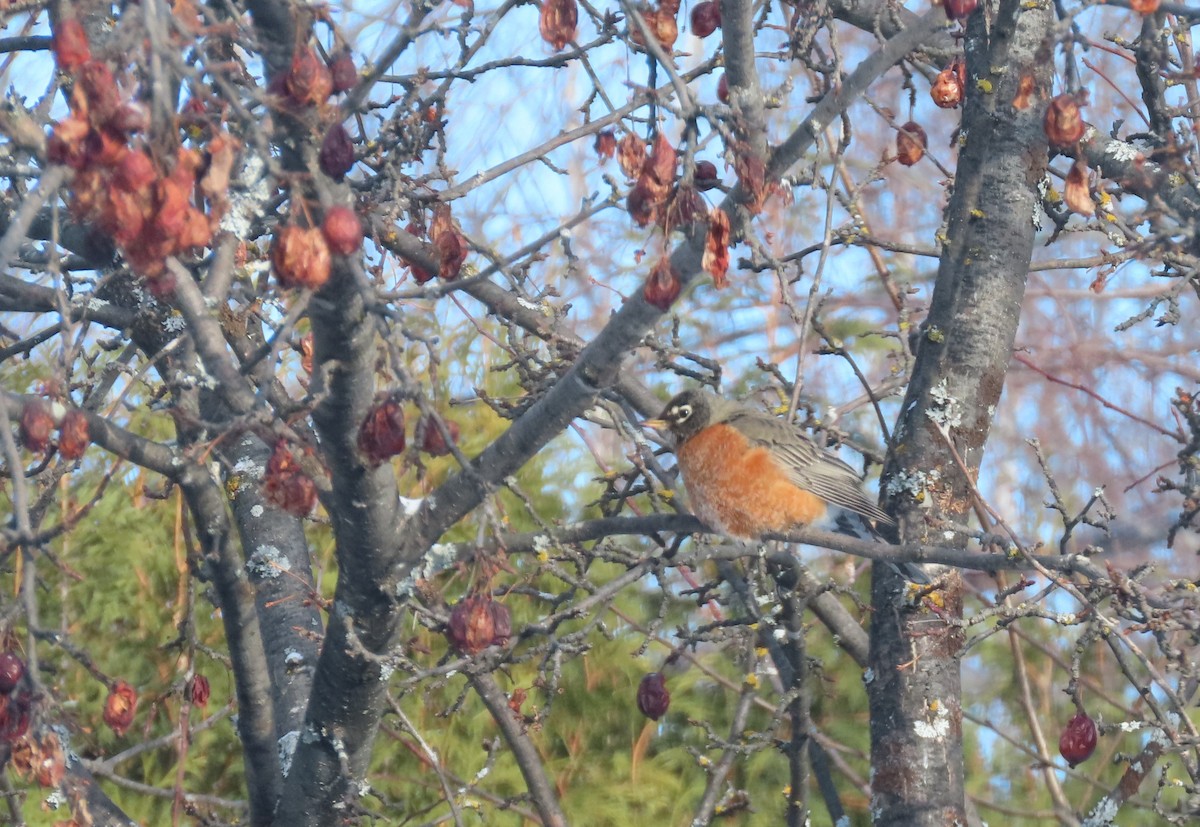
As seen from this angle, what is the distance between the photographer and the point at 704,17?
2.21m

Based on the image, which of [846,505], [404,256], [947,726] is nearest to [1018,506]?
[846,505]

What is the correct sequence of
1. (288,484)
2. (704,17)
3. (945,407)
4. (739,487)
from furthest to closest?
(739,487), (945,407), (704,17), (288,484)

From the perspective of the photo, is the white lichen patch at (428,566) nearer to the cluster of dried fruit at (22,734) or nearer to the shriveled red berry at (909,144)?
the cluster of dried fruit at (22,734)

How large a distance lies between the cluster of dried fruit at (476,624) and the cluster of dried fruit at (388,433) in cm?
26

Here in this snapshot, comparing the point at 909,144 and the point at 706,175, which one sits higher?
the point at 909,144

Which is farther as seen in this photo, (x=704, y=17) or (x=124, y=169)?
(x=704, y=17)

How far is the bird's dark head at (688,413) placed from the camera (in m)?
3.61

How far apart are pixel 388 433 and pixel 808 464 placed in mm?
2221

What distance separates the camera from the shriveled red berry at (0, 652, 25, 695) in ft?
5.49

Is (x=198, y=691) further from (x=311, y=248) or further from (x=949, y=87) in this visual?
(x=949, y=87)

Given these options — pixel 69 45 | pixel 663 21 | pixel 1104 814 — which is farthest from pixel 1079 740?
pixel 69 45

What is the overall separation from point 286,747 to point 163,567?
1.88 m

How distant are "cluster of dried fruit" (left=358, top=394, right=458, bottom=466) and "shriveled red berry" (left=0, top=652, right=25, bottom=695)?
0.56 m

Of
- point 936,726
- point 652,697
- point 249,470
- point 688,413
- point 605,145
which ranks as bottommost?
point 652,697
